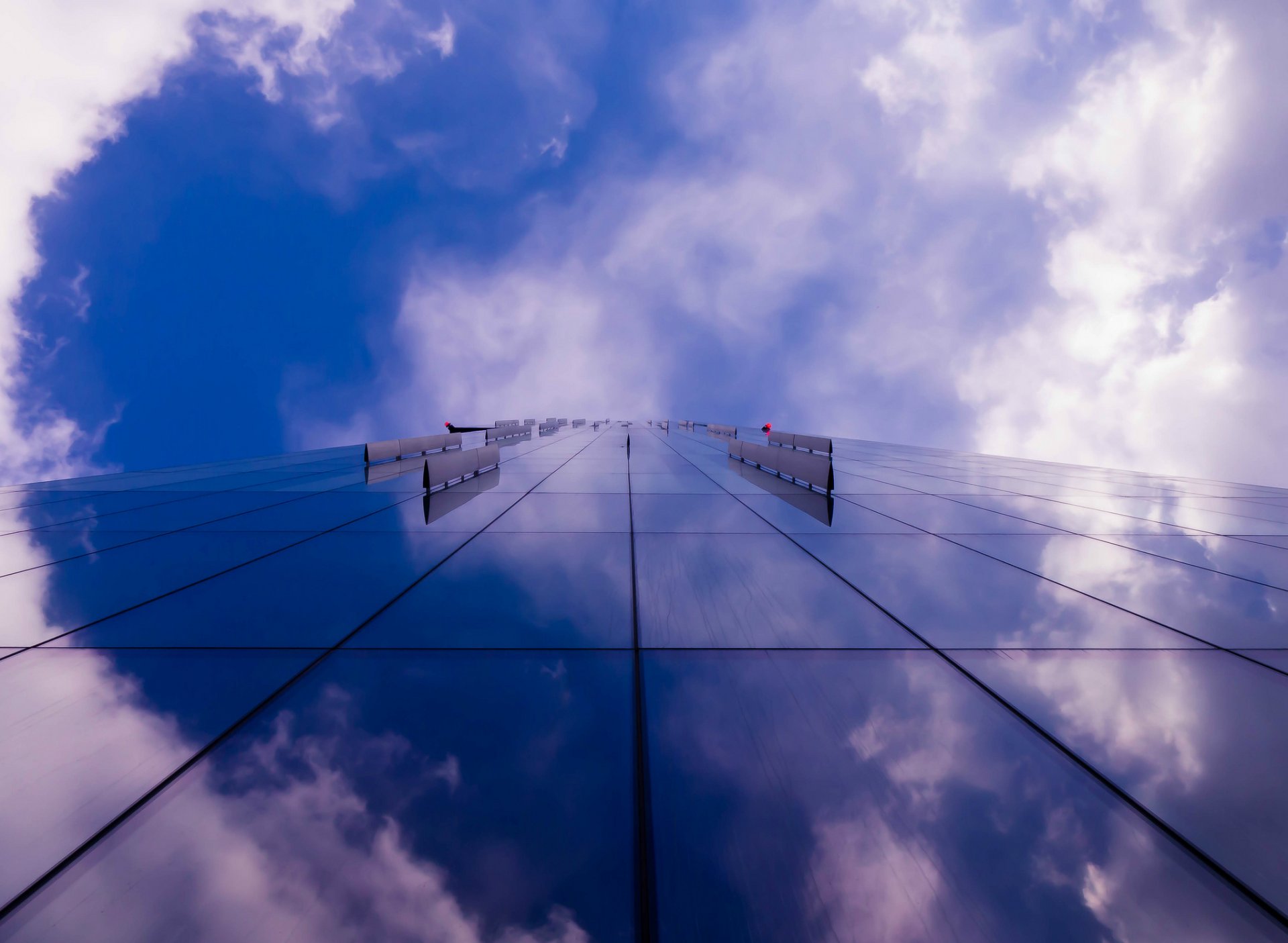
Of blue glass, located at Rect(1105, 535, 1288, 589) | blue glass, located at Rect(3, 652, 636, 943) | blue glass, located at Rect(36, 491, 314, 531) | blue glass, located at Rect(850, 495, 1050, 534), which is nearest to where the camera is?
blue glass, located at Rect(3, 652, 636, 943)

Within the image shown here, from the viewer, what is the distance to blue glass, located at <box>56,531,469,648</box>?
389 centimetres

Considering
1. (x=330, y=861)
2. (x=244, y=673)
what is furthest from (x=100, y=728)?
(x=330, y=861)

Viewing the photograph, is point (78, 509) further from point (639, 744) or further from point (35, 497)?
point (639, 744)

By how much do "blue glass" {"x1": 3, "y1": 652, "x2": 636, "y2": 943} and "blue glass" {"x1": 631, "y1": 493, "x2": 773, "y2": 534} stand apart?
4074mm

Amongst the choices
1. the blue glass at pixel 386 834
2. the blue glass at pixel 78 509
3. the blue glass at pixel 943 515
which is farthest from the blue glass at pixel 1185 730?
the blue glass at pixel 78 509

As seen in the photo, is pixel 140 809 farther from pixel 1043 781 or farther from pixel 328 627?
pixel 1043 781

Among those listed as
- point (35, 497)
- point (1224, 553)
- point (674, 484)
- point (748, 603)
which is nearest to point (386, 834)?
point (748, 603)

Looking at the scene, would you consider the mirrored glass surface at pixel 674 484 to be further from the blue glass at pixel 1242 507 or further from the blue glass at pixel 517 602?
the blue glass at pixel 1242 507

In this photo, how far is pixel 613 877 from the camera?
2.02m

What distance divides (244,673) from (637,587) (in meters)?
3.29

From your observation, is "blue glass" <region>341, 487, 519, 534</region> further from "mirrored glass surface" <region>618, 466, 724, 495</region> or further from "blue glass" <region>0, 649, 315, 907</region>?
"blue glass" <region>0, 649, 315, 907</region>

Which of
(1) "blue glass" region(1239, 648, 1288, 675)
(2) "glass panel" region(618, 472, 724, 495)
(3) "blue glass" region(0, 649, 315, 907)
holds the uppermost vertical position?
(2) "glass panel" region(618, 472, 724, 495)

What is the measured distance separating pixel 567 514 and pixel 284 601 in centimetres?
399

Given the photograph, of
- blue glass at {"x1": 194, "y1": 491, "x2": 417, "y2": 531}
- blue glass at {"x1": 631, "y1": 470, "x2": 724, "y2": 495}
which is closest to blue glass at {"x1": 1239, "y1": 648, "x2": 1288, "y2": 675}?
blue glass at {"x1": 631, "y1": 470, "x2": 724, "y2": 495}
